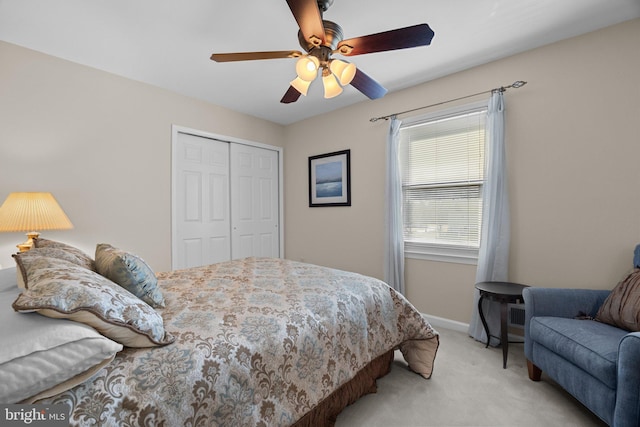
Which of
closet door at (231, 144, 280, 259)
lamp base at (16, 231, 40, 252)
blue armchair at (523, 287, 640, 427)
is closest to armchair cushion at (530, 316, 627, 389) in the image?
blue armchair at (523, 287, 640, 427)

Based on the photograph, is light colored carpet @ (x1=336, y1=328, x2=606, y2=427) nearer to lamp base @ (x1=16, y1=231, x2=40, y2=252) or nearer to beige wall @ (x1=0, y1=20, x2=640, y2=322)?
beige wall @ (x1=0, y1=20, x2=640, y2=322)

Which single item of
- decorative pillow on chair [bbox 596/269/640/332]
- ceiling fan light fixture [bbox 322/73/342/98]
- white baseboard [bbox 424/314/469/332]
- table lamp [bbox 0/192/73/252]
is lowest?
white baseboard [bbox 424/314/469/332]

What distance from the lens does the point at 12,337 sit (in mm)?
762

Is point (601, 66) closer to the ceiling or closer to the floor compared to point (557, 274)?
closer to the ceiling

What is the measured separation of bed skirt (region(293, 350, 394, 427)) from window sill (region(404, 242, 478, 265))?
134 cm

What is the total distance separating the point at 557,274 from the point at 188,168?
154 inches

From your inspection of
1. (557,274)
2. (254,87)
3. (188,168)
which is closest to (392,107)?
(254,87)

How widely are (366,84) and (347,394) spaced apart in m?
2.02

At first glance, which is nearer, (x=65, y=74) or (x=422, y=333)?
(x=422, y=333)

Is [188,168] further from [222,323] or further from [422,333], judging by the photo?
[422,333]

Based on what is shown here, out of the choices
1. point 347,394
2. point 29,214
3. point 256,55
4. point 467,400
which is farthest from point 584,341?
point 29,214

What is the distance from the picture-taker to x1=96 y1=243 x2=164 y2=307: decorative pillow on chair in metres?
1.36

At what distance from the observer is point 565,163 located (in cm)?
234

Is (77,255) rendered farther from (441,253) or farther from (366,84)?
(441,253)
